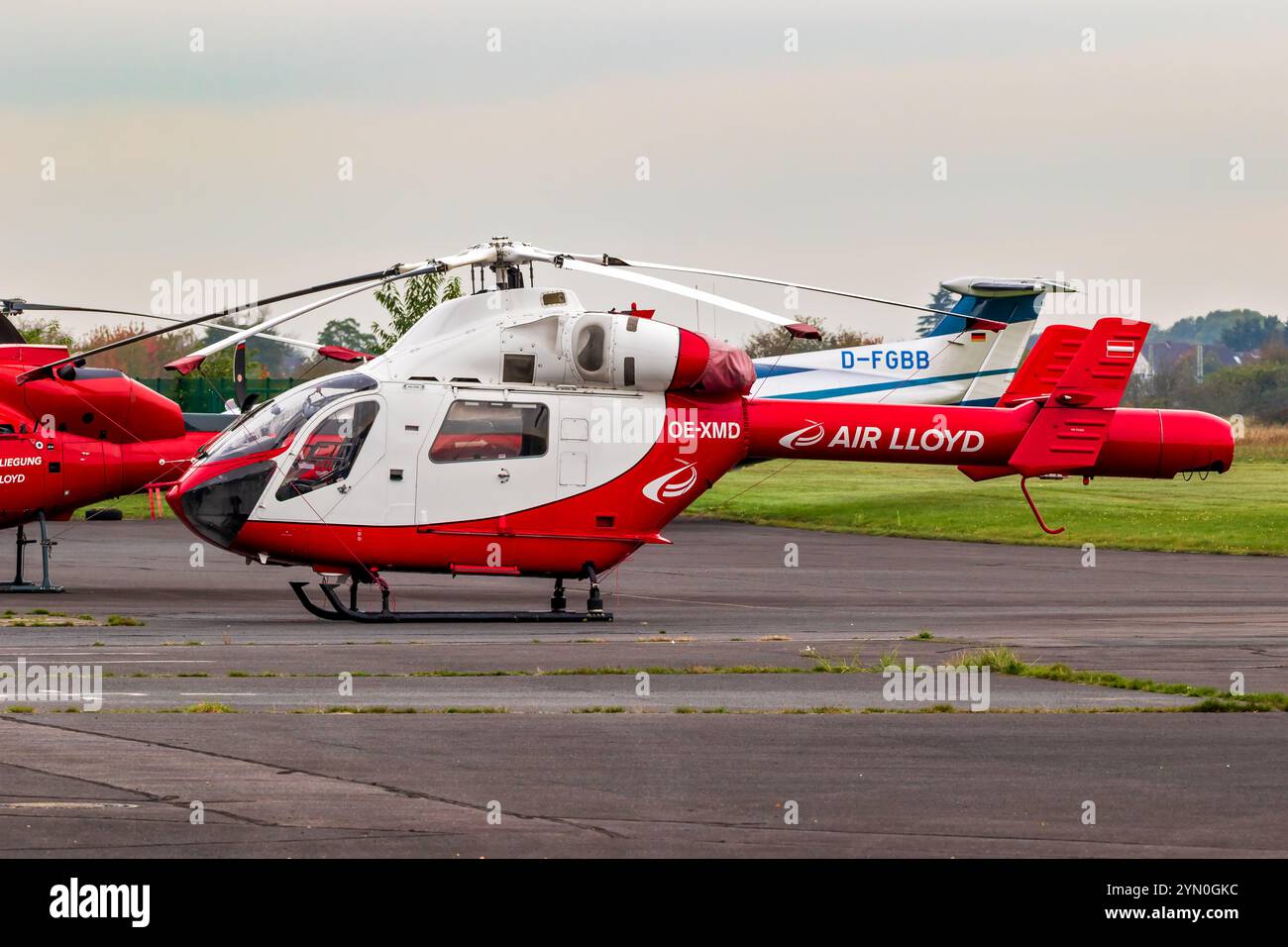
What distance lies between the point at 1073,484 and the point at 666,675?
1607 inches

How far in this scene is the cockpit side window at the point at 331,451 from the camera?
22141 mm

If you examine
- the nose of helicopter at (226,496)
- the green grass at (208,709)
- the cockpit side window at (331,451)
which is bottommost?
the green grass at (208,709)

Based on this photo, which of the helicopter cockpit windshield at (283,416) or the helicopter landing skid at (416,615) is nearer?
the helicopter landing skid at (416,615)

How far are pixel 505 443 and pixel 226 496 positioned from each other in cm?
349

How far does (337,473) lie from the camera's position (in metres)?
22.2

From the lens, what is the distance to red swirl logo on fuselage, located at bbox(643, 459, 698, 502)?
23.2 m

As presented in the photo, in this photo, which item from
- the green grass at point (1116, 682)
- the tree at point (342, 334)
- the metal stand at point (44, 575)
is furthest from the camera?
the tree at point (342, 334)

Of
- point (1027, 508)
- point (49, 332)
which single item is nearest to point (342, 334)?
point (49, 332)

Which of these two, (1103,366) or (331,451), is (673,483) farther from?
(1103,366)

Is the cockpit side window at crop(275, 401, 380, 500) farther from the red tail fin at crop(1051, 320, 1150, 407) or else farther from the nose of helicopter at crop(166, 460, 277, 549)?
the red tail fin at crop(1051, 320, 1150, 407)

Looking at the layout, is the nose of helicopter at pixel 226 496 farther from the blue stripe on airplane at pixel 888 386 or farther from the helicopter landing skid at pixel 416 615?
the blue stripe on airplane at pixel 888 386

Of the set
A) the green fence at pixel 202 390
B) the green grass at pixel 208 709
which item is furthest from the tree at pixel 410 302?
the green grass at pixel 208 709

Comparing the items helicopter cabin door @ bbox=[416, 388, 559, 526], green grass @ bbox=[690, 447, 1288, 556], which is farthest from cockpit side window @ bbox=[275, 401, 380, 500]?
green grass @ bbox=[690, 447, 1288, 556]
